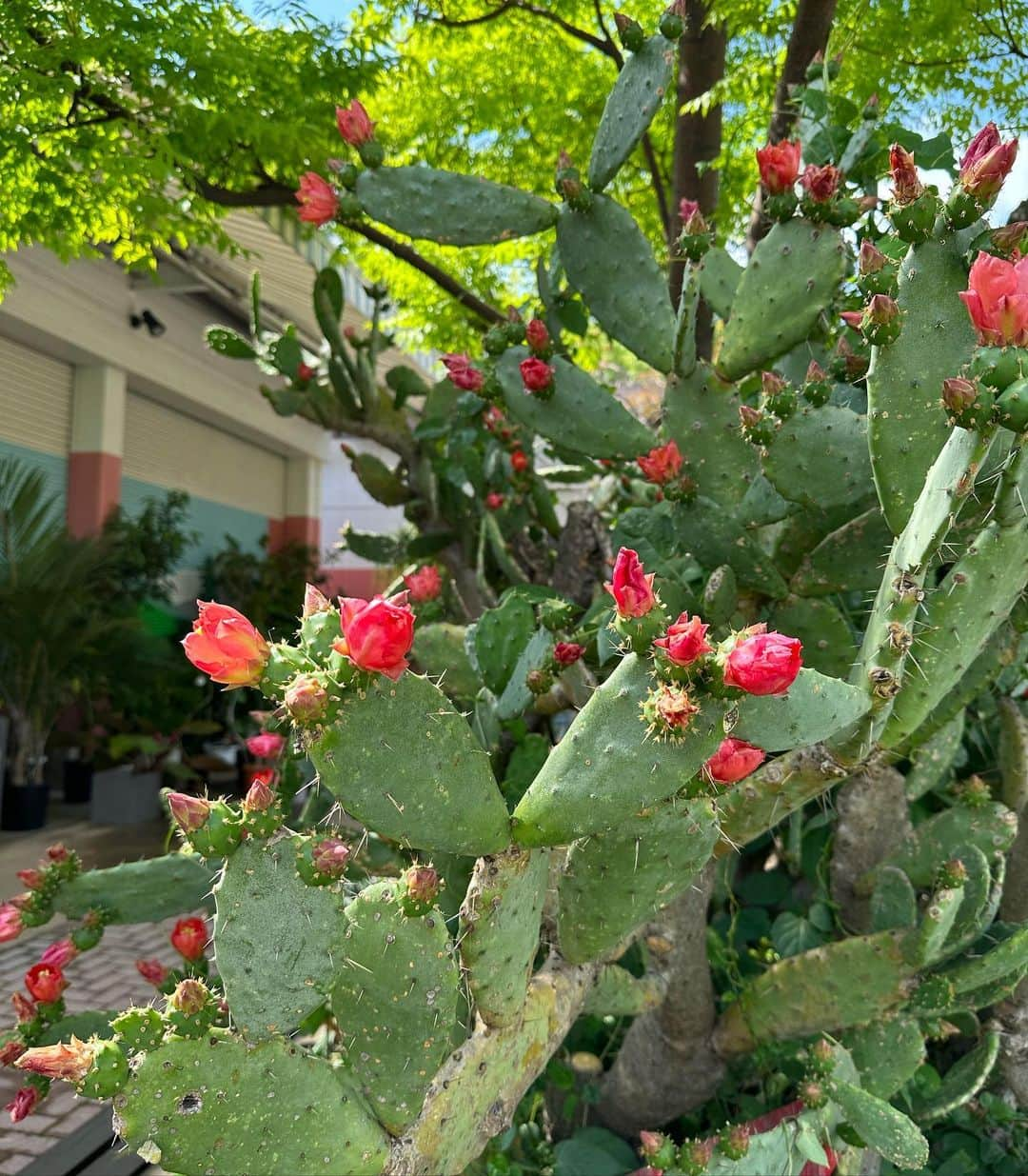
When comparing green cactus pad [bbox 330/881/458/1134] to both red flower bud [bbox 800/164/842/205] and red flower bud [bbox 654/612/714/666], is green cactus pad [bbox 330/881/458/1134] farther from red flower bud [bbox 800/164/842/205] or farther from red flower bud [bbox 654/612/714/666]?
red flower bud [bbox 800/164/842/205]

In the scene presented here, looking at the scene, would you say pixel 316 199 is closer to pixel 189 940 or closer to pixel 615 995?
pixel 189 940

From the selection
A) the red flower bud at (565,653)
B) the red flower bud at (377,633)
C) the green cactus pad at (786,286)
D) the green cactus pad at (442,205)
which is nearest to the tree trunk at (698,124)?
the green cactus pad at (442,205)

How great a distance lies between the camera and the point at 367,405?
361cm

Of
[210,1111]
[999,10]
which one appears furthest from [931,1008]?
[999,10]

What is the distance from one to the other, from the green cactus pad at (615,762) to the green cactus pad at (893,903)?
3.58 ft

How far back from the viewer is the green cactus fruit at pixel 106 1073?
36.5 inches

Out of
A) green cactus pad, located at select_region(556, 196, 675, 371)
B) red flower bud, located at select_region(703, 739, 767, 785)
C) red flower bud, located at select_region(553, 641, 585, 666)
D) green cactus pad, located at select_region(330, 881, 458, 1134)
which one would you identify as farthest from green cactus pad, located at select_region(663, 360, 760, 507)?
green cactus pad, located at select_region(330, 881, 458, 1134)

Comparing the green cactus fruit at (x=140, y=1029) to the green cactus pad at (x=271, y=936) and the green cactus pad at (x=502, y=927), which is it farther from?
the green cactus pad at (x=502, y=927)

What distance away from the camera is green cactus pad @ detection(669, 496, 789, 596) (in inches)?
73.4

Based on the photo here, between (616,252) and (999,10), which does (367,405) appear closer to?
(616,252)

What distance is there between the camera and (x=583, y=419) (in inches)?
87.7

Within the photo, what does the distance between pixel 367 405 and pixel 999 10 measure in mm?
2568

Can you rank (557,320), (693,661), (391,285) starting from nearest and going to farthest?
(693,661) < (557,320) < (391,285)

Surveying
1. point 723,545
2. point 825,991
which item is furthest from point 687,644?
point 825,991
